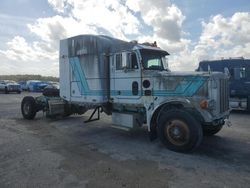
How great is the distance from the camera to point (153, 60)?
8836mm

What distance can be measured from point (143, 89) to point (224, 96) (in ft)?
7.94

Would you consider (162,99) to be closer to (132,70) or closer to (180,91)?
(180,91)

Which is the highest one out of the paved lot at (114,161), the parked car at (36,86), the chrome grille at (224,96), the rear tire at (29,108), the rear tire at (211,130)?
the parked car at (36,86)

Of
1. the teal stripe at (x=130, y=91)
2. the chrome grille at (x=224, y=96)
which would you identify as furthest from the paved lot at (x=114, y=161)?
the teal stripe at (x=130, y=91)

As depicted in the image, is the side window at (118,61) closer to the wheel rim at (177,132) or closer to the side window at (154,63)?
the side window at (154,63)

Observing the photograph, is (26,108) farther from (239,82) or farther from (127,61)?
(239,82)

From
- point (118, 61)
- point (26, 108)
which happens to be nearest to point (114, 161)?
point (118, 61)

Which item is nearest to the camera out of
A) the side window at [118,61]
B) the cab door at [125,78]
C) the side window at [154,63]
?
the cab door at [125,78]

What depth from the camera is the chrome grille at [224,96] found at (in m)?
7.59

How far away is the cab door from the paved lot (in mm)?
1435

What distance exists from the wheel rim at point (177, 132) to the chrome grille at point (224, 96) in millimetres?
1352

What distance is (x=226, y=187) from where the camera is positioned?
16.2ft

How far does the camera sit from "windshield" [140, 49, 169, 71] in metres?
8.48

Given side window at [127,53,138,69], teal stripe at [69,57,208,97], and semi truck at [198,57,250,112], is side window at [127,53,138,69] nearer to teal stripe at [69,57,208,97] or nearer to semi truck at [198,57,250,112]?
teal stripe at [69,57,208,97]
